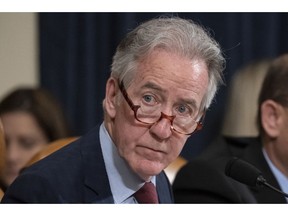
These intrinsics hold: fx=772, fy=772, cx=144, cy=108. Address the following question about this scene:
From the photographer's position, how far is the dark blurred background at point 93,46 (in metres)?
1.75

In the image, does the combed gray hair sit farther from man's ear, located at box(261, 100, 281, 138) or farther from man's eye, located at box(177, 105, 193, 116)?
man's ear, located at box(261, 100, 281, 138)

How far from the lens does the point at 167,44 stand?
1.29 metres

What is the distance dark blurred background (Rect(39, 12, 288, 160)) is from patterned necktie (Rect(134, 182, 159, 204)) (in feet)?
0.92

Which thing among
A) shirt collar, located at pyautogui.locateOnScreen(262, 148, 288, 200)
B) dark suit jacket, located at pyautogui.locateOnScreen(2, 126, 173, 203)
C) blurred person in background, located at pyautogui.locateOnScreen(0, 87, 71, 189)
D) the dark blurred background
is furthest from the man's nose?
blurred person in background, located at pyautogui.locateOnScreen(0, 87, 71, 189)

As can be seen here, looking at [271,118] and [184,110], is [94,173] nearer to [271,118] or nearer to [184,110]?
[184,110]

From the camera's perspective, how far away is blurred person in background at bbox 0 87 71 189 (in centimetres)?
203

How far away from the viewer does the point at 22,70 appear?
1948 mm

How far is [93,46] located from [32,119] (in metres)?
0.47

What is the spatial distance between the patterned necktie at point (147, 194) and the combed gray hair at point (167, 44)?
0.20 m

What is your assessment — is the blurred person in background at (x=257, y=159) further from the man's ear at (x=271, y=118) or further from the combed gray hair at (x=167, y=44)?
the combed gray hair at (x=167, y=44)

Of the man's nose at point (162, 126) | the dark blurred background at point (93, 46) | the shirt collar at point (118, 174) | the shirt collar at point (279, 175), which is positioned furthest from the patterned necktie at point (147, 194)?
the shirt collar at point (279, 175)

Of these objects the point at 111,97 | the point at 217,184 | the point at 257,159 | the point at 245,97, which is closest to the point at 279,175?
the point at 257,159

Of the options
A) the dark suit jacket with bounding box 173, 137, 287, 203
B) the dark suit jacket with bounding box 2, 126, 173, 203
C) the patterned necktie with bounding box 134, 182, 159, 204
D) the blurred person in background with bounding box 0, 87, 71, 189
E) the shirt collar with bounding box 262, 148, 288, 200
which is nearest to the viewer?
the dark suit jacket with bounding box 2, 126, 173, 203

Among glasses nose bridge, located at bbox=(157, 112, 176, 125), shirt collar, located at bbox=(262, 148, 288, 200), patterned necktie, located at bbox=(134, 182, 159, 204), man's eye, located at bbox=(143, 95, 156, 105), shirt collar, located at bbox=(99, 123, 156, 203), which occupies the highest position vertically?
man's eye, located at bbox=(143, 95, 156, 105)
